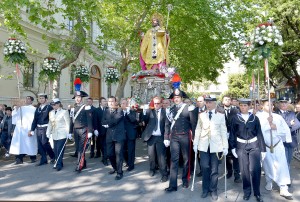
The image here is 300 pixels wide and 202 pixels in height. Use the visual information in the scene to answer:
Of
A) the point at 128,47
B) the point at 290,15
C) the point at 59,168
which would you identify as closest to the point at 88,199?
the point at 59,168

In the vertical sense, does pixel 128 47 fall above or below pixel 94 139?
above

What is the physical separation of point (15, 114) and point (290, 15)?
60.3 ft

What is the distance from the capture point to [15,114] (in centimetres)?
977

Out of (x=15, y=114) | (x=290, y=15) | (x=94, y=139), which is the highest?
(x=290, y=15)

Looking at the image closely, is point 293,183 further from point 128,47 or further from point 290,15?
point 290,15

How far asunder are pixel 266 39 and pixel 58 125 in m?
5.56

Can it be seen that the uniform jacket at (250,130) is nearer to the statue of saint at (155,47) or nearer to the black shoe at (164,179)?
the black shoe at (164,179)

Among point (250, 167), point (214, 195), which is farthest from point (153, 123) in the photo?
point (250, 167)

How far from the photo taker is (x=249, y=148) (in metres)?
5.71

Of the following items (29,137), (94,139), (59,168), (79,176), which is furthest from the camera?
(94,139)

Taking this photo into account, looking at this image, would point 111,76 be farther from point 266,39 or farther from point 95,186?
point 266,39

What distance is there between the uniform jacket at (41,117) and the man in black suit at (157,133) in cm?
317

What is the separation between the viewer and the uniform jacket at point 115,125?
7438mm

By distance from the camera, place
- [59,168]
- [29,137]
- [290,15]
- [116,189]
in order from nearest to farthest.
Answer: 1. [116,189]
2. [59,168]
3. [29,137]
4. [290,15]
